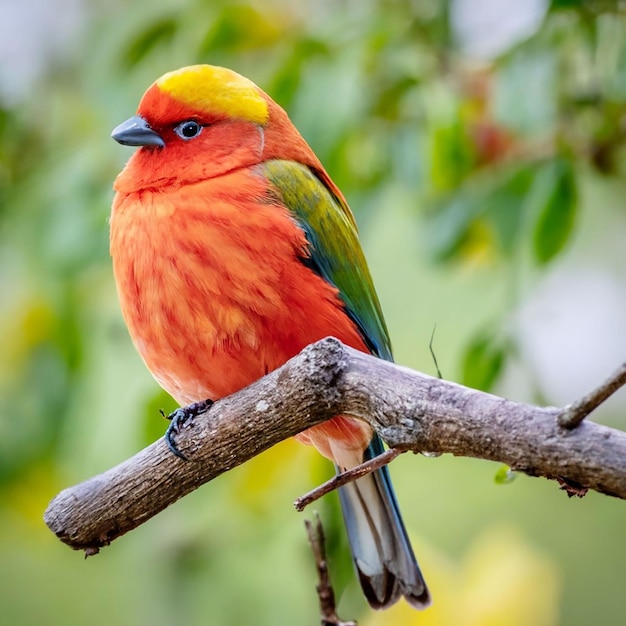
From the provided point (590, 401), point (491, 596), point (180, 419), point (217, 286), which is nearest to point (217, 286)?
point (217, 286)

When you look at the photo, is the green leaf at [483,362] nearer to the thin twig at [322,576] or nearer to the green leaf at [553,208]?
the green leaf at [553,208]

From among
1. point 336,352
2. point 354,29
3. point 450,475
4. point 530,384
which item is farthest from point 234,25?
Answer: point 450,475

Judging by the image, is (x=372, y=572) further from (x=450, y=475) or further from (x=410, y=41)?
(x=450, y=475)

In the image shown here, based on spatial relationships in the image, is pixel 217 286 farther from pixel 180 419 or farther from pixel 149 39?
pixel 149 39

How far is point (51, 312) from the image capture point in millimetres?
3996

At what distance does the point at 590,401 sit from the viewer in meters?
1.87

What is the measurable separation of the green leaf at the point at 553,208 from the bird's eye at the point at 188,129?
0.98 meters

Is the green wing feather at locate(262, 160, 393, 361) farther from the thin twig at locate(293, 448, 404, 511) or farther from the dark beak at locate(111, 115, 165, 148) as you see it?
the thin twig at locate(293, 448, 404, 511)

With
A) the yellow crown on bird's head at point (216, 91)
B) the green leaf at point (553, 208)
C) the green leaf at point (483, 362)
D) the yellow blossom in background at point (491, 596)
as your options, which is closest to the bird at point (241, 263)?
the yellow crown on bird's head at point (216, 91)

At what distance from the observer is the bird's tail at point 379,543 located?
3291 millimetres

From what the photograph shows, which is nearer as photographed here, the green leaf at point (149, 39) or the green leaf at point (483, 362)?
the green leaf at point (483, 362)

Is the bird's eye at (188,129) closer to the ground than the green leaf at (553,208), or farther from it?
farther from it

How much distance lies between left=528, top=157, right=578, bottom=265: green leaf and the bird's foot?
1.03 meters

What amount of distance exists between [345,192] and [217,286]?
929 mm
